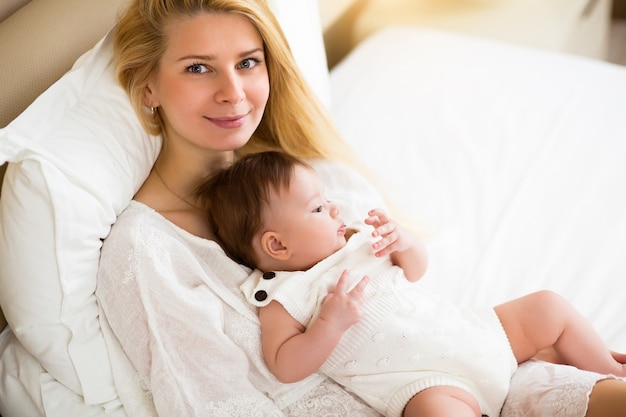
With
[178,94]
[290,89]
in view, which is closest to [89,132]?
[178,94]

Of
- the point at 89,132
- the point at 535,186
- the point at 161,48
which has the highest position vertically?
the point at 161,48

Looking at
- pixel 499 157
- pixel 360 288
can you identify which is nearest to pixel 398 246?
pixel 360 288

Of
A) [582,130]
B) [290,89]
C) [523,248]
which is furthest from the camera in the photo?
[582,130]

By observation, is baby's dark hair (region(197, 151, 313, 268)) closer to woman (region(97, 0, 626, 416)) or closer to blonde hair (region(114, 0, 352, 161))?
woman (region(97, 0, 626, 416))

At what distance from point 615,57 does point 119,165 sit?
294 cm

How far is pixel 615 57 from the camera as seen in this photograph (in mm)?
3479

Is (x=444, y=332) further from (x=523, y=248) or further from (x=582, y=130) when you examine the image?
(x=582, y=130)

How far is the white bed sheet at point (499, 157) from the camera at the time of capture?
1754 mm

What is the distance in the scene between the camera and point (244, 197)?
141 cm

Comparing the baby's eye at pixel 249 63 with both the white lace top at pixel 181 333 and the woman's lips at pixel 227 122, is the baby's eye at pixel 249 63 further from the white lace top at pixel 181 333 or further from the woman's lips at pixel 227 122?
the white lace top at pixel 181 333

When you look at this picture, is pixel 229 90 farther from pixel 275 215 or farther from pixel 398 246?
pixel 398 246

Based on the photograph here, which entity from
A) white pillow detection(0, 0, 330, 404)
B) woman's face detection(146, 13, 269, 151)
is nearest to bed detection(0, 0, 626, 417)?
white pillow detection(0, 0, 330, 404)

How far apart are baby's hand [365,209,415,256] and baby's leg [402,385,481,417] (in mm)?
298

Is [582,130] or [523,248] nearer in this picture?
[523,248]
